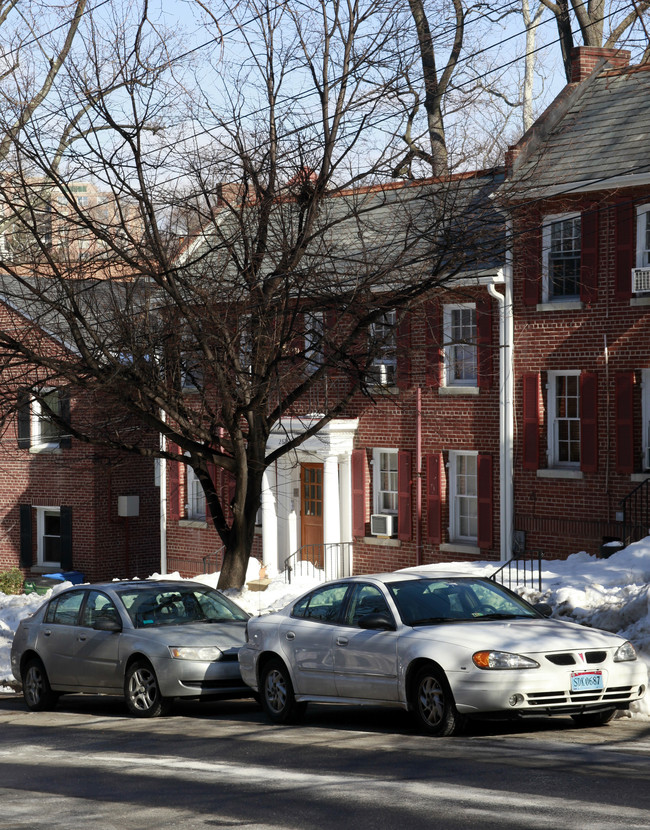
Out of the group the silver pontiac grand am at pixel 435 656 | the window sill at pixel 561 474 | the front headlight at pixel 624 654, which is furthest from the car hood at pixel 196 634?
the window sill at pixel 561 474

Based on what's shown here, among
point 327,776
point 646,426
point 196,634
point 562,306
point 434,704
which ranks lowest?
point 327,776

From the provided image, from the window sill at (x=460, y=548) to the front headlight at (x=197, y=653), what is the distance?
12.2 m

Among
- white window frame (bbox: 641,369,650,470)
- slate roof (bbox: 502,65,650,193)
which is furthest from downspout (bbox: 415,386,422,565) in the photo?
slate roof (bbox: 502,65,650,193)

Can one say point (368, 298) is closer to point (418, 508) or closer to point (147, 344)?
point (147, 344)

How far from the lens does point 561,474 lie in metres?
23.2

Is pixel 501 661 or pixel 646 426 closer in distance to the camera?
pixel 501 661

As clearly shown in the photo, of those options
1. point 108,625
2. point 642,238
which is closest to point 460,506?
point 642,238

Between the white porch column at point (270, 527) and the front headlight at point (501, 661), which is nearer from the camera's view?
the front headlight at point (501, 661)

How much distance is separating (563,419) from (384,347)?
3.98m

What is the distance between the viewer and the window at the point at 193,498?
3156cm

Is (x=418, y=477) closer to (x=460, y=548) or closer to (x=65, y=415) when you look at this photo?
(x=460, y=548)

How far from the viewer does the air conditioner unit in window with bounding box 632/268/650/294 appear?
2186cm

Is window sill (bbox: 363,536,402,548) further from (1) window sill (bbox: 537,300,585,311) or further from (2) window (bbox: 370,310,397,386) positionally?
(1) window sill (bbox: 537,300,585,311)

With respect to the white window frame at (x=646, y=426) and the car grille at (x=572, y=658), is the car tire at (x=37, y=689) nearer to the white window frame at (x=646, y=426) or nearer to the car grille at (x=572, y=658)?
the car grille at (x=572, y=658)
